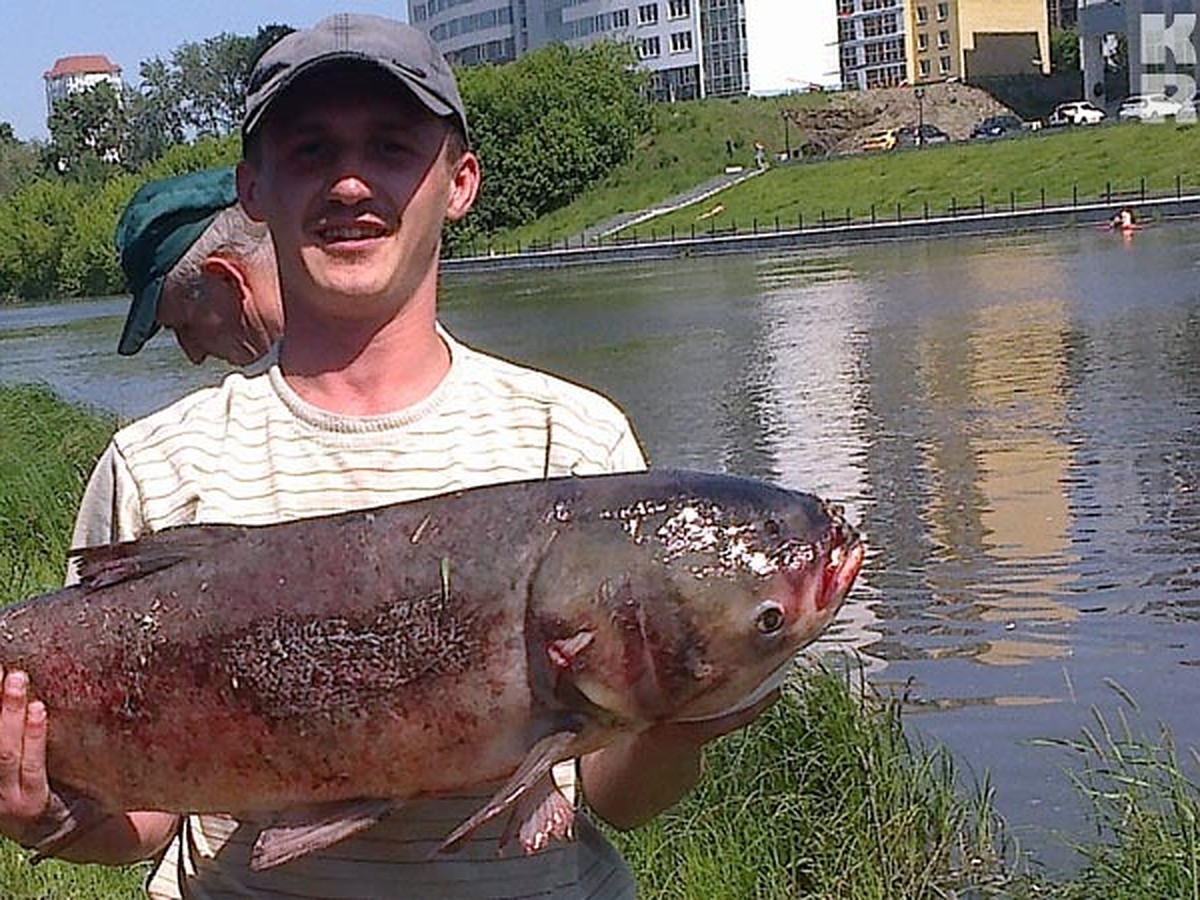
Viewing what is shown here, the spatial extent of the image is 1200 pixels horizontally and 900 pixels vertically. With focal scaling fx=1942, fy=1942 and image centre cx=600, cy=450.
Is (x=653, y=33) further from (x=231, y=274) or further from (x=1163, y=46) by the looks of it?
(x=231, y=274)

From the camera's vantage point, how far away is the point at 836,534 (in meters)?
2.53

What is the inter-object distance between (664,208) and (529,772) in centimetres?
8039

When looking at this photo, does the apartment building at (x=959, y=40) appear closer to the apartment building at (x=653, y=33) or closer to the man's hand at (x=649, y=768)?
the apartment building at (x=653, y=33)

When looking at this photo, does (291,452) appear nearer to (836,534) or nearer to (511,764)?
(511,764)

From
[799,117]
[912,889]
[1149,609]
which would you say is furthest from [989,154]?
[912,889]

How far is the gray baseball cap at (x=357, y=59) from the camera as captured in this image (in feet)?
9.40

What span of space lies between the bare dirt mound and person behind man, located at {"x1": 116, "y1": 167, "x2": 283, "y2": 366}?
91423mm

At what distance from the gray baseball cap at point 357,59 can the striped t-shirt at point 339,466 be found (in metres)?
0.39

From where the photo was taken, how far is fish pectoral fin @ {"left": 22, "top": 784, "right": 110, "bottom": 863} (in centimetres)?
284

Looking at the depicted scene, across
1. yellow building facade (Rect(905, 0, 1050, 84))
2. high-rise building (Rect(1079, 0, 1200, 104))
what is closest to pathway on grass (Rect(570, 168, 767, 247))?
high-rise building (Rect(1079, 0, 1200, 104))

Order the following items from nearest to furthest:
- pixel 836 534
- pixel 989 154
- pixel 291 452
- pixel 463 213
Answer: pixel 836 534 → pixel 291 452 → pixel 463 213 → pixel 989 154

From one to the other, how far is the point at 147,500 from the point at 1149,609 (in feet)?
32.8

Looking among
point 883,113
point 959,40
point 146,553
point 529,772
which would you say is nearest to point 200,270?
point 146,553

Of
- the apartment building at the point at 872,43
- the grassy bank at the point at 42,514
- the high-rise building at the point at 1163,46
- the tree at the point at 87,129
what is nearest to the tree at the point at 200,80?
the tree at the point at 87,129
